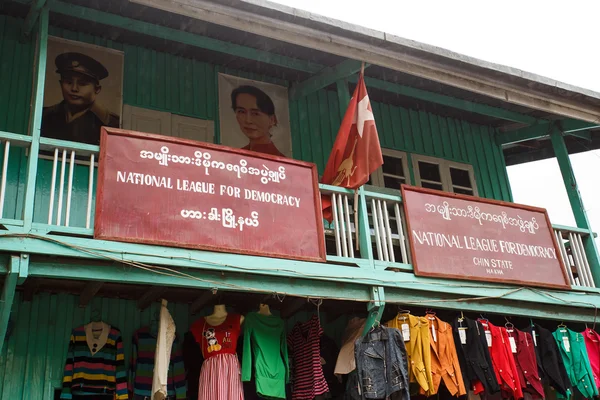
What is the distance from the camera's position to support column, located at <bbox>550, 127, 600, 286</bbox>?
11.4 metres

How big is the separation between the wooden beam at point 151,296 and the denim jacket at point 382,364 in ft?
8.71

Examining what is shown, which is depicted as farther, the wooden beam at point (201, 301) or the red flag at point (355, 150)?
the red flag at point (355, 150)

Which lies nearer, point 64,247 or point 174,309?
point 64,247

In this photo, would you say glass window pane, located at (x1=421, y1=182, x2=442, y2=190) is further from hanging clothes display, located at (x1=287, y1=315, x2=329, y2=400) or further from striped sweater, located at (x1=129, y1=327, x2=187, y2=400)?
striped sweater, located at (x1=129, y1=327, x2=187, y2=400)

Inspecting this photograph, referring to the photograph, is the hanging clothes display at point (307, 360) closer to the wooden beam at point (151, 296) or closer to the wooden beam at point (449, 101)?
the wooden beam at point (151, 296)

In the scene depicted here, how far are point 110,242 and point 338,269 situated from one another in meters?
2.95

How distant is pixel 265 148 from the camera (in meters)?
11.8

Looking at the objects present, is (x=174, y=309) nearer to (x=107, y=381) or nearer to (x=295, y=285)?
(x=107, y=381)

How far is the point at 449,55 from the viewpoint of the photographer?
34.0 ft

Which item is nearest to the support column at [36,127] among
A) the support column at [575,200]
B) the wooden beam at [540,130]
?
the support column at [575,200]

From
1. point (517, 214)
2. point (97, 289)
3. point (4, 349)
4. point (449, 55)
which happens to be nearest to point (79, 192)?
point (97, 289)

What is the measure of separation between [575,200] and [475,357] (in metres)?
3.86

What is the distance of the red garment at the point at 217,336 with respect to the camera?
9.24 metres

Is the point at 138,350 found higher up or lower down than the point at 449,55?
lower down
